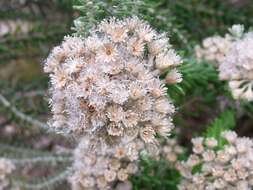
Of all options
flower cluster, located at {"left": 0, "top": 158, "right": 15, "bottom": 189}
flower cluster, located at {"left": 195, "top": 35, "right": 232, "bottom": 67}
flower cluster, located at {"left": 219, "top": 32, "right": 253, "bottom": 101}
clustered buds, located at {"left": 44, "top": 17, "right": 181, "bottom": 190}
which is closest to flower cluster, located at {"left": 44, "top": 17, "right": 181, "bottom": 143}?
clustered buds, located at {"left": 44, "top": 17, "right": 181, "bottom": 190}

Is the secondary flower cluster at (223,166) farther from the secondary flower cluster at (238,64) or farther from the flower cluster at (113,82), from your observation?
the flower cluster at (113,82)

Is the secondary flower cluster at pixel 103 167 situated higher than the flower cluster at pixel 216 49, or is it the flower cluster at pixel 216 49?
the flower cluster at pixel 216 49

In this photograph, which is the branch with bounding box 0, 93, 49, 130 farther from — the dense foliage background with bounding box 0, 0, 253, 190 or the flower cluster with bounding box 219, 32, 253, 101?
the flower cluster with bounding box 219, 32, 253, 101

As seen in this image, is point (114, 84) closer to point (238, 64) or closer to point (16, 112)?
point (238, 64)

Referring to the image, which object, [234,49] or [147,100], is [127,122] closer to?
[147,100]

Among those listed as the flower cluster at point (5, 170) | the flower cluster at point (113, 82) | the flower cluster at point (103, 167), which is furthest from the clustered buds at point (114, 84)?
the flower cluster at point (5, 170)

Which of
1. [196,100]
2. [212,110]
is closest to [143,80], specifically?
[196,100]
